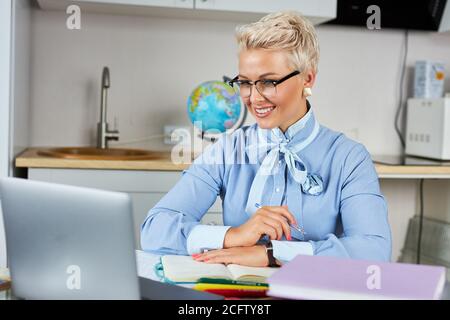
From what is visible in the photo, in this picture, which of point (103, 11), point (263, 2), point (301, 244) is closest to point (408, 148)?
point (263, 2)

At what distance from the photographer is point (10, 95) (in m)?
2.37

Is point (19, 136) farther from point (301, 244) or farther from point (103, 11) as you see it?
point (301, 244)

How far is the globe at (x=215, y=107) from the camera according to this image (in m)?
2.60

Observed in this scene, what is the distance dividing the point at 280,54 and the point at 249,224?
42cm

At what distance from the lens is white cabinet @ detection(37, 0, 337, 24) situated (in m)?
2.62

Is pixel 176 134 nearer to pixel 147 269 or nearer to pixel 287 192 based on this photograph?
pixel 287 192

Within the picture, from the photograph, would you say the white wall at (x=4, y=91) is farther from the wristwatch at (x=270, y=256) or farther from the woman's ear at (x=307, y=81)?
the wristwatch at (x=270, y=256)

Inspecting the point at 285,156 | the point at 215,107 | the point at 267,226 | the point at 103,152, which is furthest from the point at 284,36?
the point at 103,152

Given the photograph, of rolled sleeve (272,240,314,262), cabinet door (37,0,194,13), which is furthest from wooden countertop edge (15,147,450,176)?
rolled sleeve (272,240,314,262)

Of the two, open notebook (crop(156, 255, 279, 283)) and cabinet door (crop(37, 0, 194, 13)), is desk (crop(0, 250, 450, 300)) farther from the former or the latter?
cabinet door (crop(37, 0, 194, 13))

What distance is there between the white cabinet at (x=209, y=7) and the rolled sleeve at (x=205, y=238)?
4.68ft

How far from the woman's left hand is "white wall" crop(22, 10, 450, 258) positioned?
1.77m

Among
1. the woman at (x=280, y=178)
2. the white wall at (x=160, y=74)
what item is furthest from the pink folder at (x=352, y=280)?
the white wall at (x=160, y=74)
